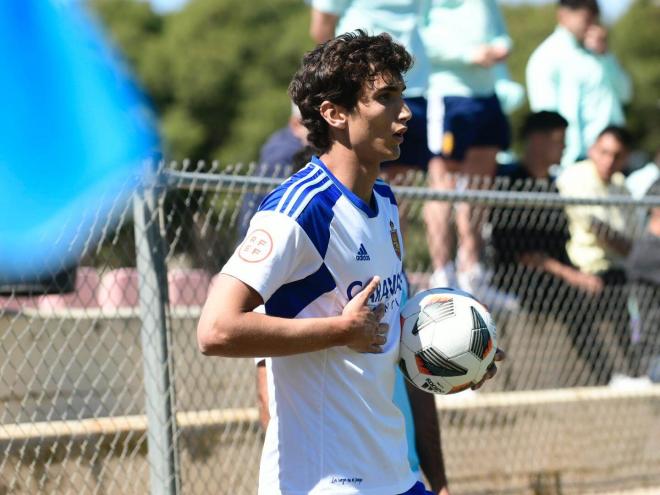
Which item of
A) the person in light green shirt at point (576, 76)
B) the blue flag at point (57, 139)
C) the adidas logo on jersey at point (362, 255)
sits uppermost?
the adidas logo on jersey at point (362, 255)

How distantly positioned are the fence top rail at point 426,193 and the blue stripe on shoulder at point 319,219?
1.57 metres

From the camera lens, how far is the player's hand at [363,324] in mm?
3322

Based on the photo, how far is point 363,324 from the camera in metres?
3.34

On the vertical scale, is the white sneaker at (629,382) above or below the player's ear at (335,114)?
below

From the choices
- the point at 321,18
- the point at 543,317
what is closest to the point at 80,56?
the point at 321,18

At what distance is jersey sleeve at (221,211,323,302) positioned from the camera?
3.23 m

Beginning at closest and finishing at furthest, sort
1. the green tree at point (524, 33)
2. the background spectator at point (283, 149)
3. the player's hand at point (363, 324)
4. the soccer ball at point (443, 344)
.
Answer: the player's hand at point (363, 324), the soccer ball at point (443, 344), the background spectator at point (283, 149), the green tree at point (524, 33)

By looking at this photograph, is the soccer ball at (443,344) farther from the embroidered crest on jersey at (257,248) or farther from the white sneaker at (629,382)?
the white sneaker at (629,382)

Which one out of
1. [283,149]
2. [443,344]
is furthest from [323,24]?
[443,344]

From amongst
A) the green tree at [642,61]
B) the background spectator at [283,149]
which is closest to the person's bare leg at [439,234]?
the background spectator at [283,149]

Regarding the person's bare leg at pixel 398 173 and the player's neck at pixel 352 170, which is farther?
the person's bare leg at pixel 398 173

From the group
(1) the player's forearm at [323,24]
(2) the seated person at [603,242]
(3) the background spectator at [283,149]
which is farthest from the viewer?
(2) the seated person at [603,242]

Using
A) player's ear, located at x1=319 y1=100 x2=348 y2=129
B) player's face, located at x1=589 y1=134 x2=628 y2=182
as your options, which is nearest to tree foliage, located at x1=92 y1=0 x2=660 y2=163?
player's face, located at x1=589 y1=134 x2=628 y2=182

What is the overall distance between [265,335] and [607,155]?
201 inches
